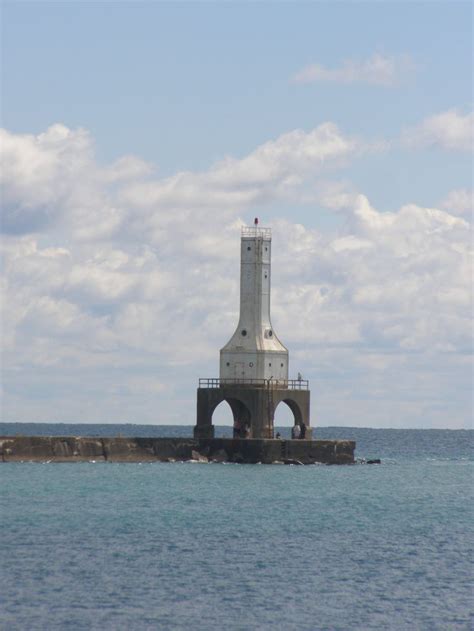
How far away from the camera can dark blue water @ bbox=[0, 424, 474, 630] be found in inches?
1319

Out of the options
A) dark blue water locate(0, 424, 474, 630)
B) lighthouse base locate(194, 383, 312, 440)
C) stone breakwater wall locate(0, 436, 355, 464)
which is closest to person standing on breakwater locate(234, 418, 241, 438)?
lighthouse base locate(194, 383, 312, 440)

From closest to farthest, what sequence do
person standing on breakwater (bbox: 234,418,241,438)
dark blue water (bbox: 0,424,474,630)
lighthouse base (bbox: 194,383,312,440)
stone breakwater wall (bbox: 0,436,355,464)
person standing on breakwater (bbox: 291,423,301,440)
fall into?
dark blue water (bbox: 0,424,474,630)
stone breakwater wall (bbox: 0,436,355,464)
lighthouse base (bbox: 194,383,312,440)
person standing on breakwater (bbox: 234,418,241,438)
person standing on breakwater (bbox: 291,423,301,440)

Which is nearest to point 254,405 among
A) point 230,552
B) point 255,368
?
point 255,368

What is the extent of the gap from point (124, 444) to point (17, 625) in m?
45.4

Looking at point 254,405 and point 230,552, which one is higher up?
point 254,405

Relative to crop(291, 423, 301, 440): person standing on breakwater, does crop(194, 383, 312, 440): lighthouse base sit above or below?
above

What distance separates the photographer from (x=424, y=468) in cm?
9262

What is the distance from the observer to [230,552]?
42906 millimetres

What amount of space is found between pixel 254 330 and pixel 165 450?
8.70m

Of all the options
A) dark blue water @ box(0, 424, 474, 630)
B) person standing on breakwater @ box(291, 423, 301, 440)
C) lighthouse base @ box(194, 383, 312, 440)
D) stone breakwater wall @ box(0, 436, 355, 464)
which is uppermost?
lighthouse base @ box(194, 383, 312, 440)

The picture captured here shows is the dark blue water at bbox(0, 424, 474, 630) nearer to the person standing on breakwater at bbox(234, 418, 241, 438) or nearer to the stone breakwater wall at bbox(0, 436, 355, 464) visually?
the stone breakwater wall at bbox(0, 436, 355, 464)

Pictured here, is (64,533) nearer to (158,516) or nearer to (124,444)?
(158,516)

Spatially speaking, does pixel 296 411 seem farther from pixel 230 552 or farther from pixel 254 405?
pixel 230 552

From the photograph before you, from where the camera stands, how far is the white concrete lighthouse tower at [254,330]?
78688mm
